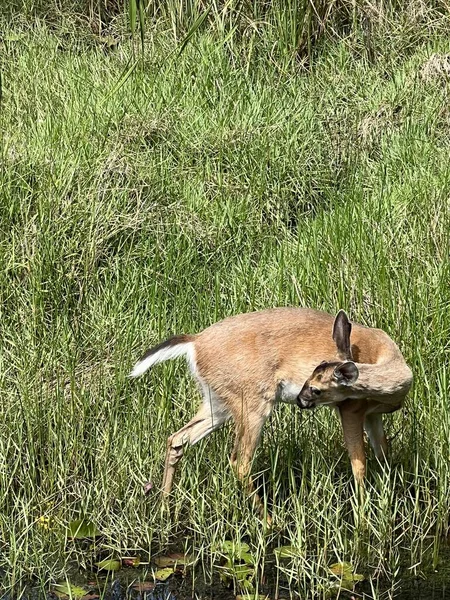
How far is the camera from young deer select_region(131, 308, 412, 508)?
15.8ft

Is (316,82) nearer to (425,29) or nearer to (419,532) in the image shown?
(425,29)

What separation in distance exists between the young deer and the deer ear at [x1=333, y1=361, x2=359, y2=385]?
90 mm

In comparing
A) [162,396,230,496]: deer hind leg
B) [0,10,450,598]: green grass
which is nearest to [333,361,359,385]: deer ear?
[0,10,450,598]: green grass

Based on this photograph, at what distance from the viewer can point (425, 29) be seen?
9188mm

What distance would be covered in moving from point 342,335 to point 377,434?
0.65m

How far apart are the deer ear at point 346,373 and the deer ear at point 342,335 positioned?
15cm

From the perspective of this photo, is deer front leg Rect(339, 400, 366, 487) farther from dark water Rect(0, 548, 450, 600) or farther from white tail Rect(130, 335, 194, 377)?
white tail Rect(130, 335, 194, 377)

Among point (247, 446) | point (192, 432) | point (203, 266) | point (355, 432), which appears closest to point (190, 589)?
point (247, 446)

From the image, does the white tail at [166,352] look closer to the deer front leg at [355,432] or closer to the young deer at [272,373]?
the young deer at [272,373]

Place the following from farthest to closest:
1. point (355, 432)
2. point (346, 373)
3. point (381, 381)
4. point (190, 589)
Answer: point (355, 432) < point (381, 381) < point (346, 373) < point (190, 589)

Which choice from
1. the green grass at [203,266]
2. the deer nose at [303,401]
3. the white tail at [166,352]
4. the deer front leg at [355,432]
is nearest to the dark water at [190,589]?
the green grass at [203,266]

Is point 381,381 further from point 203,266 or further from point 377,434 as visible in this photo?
point 203,266

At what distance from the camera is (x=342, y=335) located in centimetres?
474

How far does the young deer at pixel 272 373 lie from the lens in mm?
4812
